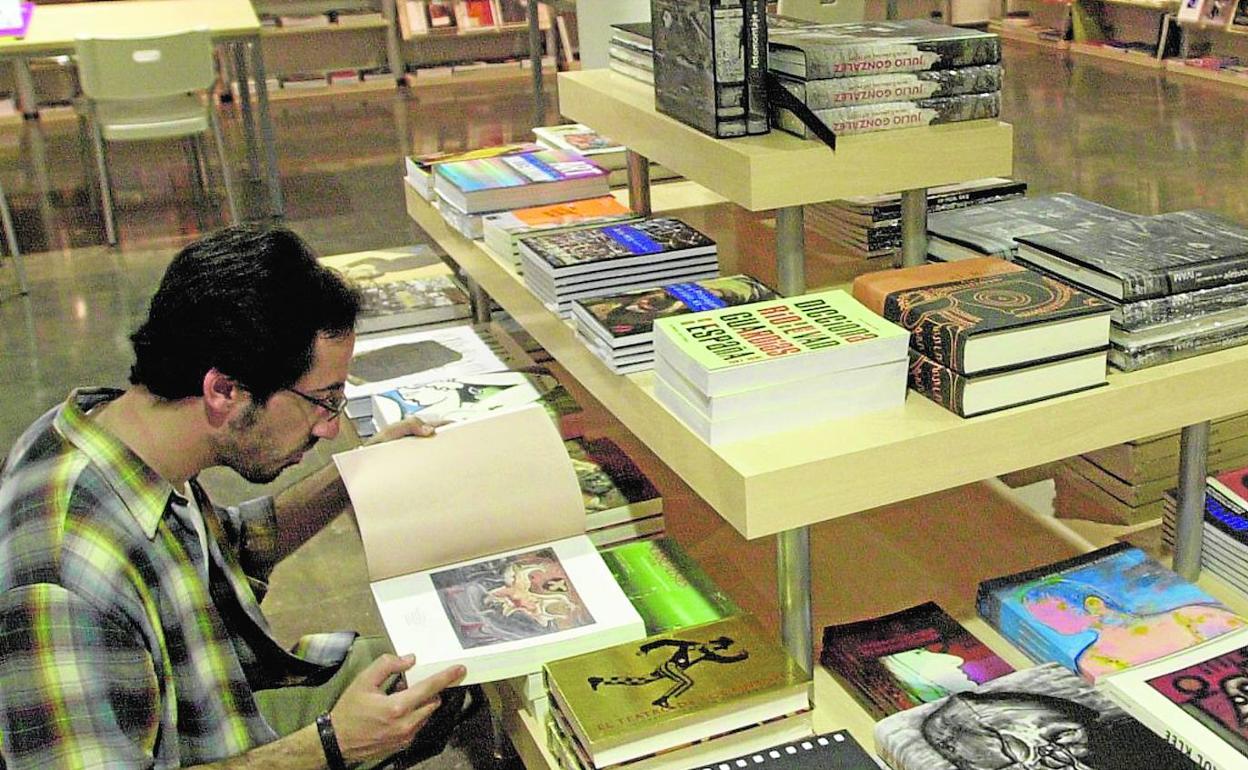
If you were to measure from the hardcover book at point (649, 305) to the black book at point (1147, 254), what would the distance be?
0.39 meters

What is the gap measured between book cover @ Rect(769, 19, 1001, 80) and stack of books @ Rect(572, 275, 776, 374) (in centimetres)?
31

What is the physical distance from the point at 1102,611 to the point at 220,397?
115 centimetres

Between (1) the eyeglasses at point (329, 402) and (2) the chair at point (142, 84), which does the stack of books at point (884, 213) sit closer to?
(1) the eyeglasses at point (329, 402)

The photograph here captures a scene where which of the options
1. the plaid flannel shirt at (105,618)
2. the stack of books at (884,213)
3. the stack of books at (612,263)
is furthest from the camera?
the stack of books at (884,213)

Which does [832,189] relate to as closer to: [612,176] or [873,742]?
[873,742]

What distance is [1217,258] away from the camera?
1642 mm

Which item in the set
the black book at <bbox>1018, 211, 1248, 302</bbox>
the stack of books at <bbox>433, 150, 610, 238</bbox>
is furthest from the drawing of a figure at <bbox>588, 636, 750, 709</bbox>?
the stack of books at <bbox>433, 150, 610, 238</bbox>

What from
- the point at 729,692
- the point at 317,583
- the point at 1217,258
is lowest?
the point at 317,583

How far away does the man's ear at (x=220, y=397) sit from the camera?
59.0 inches

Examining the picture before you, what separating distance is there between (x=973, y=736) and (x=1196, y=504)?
2.20ft

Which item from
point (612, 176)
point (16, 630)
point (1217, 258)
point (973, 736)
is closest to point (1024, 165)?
point (612, 176)

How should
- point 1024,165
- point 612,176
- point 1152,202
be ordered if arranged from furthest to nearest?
1. point 1024,165
2. point 1152,202
3. point 612,176

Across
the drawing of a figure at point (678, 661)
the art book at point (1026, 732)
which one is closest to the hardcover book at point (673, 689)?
the drawing of a figure at point (678, 661)

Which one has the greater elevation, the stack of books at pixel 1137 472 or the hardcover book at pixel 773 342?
the hardcover book at pixel 773 342
